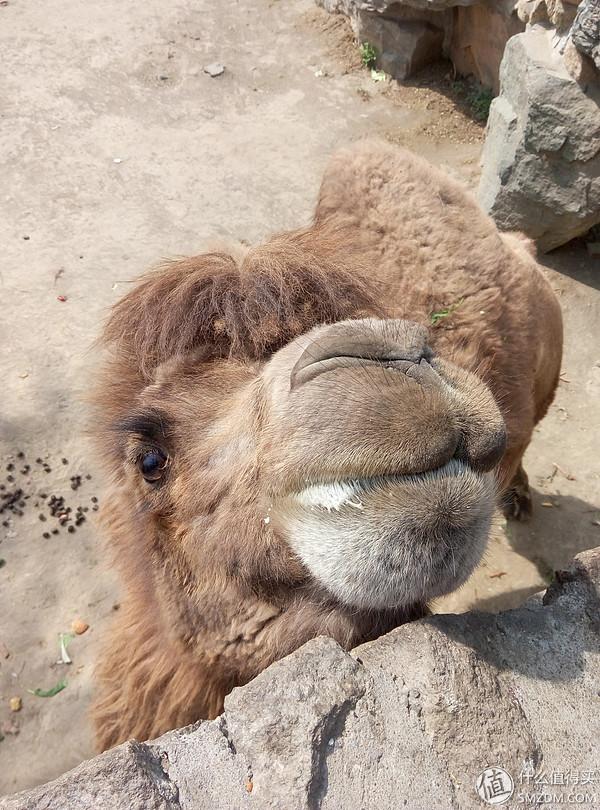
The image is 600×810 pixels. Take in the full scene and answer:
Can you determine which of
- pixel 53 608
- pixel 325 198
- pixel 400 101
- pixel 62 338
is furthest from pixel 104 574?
pixel 400 101

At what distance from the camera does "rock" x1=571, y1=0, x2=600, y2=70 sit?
487 centimetres

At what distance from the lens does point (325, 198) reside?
11.2 ft

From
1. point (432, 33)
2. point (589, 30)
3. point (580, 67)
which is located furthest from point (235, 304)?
point (432, 33)

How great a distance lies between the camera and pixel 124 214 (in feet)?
22.7

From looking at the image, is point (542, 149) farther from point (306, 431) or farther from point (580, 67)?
point (306, 431)

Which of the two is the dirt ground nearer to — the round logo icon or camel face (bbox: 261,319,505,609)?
camel face (bbox: 261,319,505,609)

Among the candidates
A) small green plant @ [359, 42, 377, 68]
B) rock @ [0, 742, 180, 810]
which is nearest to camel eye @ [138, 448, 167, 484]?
rock @ [0, 742, 180, 810]

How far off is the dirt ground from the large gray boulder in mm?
1597

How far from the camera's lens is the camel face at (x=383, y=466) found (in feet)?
4.89

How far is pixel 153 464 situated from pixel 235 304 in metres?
0.61

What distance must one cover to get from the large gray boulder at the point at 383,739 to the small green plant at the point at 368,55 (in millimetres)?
8970

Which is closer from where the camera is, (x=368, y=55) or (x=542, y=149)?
(x=542, y=149)

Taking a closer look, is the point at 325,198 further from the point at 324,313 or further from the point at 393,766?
the point at 393,766

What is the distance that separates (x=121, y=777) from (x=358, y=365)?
3.44 feet
